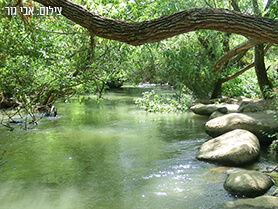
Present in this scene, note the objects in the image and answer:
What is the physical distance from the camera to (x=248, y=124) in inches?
316

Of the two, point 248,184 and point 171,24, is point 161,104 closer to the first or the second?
point 248,184

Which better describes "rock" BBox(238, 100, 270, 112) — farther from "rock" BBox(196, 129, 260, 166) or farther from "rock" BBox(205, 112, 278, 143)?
"rock" BBox(196, 129, 260, 166)

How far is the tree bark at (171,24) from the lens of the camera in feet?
11.7

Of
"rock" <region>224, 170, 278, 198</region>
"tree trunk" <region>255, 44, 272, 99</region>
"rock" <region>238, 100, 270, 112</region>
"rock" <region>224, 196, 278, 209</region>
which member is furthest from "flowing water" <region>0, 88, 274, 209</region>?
"tree trunk" <region>255, 44, 272, 99</region>

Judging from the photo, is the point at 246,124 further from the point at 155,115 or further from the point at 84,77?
the point at 155,115

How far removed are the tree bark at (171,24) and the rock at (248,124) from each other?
15.4 ft

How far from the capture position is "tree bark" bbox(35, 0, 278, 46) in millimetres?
3561

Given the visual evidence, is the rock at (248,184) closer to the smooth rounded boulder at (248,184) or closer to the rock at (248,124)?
the smooth rounded boulder at (248,184)

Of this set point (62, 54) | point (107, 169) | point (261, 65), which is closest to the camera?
point (107, 169)

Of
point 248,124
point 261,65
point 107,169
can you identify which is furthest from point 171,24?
point 261,65

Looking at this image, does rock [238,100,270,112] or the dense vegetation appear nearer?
the dense vegetation

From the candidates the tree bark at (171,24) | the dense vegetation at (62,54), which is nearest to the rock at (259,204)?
the dense vegetation at (62,54)

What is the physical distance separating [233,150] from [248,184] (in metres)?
1.63

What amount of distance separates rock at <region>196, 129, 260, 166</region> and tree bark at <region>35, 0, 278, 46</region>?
3497mm
